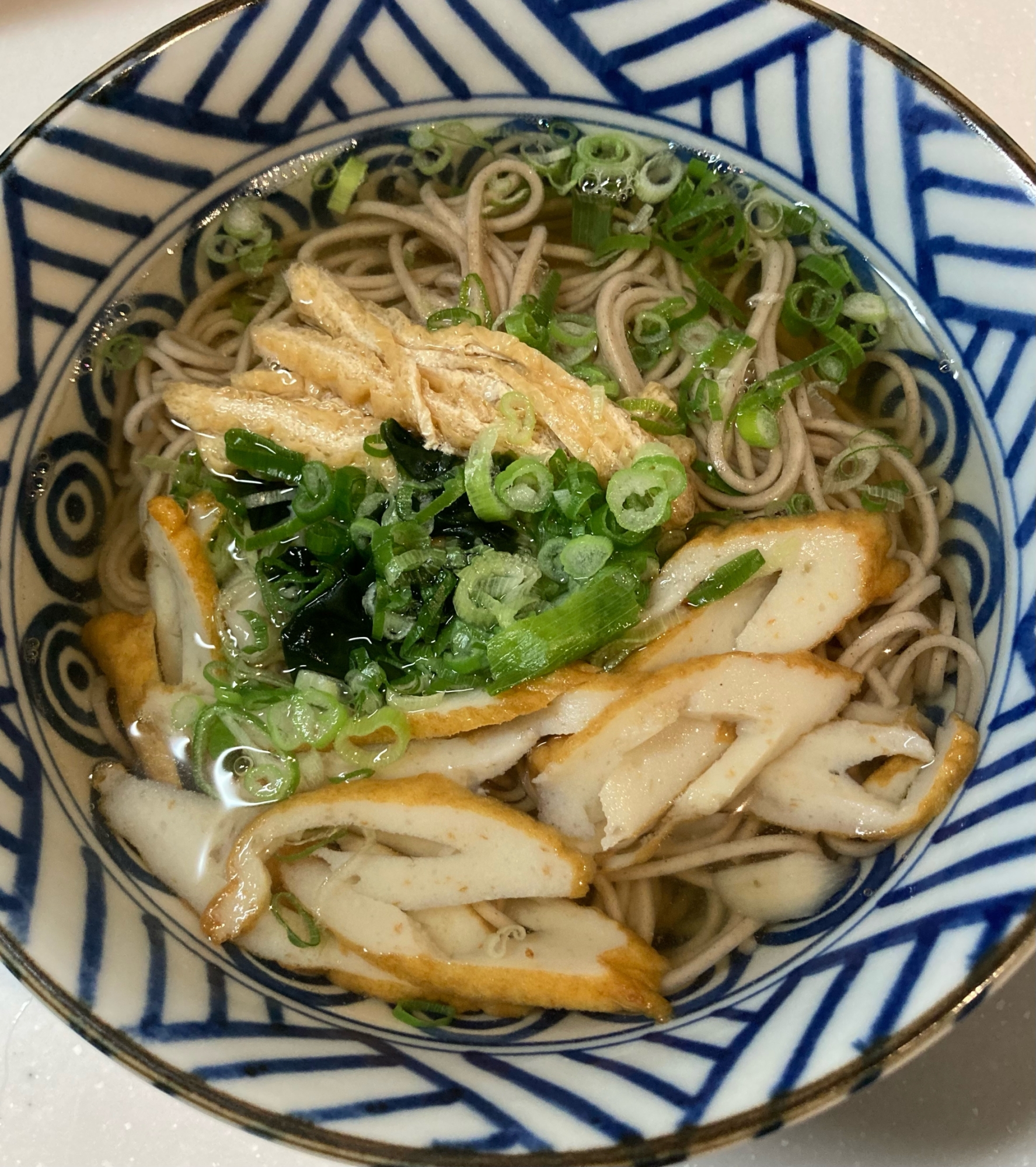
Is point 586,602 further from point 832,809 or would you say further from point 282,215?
point 282,215

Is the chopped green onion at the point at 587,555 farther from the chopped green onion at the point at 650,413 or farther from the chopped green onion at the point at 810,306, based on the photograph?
the chopped green onion at the point at 810,306

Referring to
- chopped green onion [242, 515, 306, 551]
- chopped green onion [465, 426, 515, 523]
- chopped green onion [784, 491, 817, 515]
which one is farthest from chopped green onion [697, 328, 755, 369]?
chopped green onion [242, 515, 306, 551]

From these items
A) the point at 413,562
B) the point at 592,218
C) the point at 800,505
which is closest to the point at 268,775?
the point at 413,562

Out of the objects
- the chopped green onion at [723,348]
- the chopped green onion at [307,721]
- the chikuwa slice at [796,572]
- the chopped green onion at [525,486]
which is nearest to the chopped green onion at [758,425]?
the chopped green onion at [723,348]

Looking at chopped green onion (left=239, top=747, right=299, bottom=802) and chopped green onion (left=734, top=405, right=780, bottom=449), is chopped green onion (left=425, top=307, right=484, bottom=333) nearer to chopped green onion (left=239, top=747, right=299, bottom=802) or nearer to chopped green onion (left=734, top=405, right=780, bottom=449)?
chopped green onion (left=734, top=405, right=780, bottom=449)

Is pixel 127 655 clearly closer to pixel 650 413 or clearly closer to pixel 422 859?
pixel 422 859
